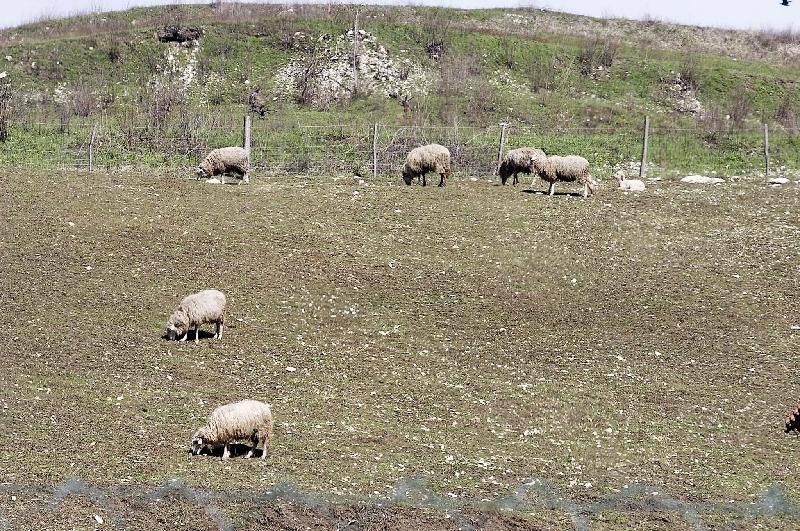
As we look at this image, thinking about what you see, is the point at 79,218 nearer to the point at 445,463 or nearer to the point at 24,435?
the point at 24,435

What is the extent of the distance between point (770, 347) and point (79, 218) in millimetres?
18800

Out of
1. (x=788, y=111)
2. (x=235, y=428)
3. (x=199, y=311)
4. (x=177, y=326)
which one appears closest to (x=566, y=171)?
(x=199, y=311)

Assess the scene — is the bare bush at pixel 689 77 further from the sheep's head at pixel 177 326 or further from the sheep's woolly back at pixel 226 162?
the sheep's head at pixel 177 326

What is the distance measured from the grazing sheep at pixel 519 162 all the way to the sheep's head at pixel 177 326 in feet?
51.8

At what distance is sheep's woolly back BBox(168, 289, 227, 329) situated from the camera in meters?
22.1

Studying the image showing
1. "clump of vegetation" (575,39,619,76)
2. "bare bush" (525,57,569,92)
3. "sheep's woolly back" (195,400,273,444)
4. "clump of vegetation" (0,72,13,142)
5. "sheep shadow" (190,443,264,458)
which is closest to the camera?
"sheep's woolly back" (195,400,273,444)

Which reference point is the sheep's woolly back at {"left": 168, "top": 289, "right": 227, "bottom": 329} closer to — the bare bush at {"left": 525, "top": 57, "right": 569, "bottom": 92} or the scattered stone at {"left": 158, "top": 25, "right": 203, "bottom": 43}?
the bare bush at {"left": 525, "top": 57, "right": 569, "bottom": 92}

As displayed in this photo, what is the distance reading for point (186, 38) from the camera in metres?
58.0

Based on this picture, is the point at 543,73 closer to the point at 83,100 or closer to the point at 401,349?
the point at 83,100

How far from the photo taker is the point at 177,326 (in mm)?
22156

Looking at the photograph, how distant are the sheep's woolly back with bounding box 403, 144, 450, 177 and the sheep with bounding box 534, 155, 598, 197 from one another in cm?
313

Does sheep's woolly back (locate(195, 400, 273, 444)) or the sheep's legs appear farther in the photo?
the sheep's legs

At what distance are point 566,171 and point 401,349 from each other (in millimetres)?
13144

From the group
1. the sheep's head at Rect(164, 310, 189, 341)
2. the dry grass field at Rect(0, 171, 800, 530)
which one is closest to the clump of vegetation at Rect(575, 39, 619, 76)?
the dry grass field at Rect(0, 171, 800, 530)
